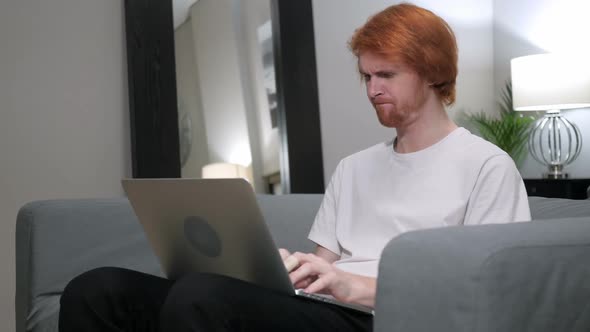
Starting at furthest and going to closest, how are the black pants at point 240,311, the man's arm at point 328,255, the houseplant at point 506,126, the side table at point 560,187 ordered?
the houseplant at point 506,126 < the side table at point 560,187 < the man's arm at point 328,255 < the black pants at point 240,311

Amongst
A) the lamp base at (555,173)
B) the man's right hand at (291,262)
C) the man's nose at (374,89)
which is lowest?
the lamp base at (555,173)

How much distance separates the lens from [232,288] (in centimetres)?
130

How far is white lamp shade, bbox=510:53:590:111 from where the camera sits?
12.5 feet

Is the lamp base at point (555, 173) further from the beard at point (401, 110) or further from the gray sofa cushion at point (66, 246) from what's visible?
the beard at point (401, 110)

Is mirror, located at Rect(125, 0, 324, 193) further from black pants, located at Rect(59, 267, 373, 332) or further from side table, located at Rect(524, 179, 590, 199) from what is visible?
black pants, located at Rect(59, 267, 373, 332)

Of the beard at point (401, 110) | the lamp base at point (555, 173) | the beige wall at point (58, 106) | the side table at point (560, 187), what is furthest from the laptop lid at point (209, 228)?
the lamp base at point (555, 173)

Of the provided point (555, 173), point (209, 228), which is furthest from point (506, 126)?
point (209, 228)

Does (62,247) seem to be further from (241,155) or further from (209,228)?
(241,155)

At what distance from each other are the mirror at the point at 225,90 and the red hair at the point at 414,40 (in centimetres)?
195

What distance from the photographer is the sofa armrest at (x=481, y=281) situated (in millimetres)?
1005

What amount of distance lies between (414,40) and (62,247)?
1.11 m

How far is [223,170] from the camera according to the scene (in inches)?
142

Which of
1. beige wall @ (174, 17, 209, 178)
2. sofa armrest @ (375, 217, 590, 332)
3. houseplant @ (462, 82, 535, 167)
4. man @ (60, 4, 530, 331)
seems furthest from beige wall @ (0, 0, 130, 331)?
sofa armrest @ (375, 217, 590, 332)

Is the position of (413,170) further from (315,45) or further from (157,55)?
(315,45)
